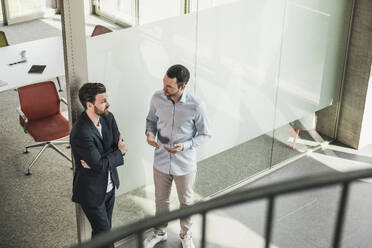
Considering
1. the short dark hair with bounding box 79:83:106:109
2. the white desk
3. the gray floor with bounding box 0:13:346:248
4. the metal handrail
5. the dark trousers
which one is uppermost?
the metal handrail

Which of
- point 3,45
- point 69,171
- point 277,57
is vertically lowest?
point 69,171

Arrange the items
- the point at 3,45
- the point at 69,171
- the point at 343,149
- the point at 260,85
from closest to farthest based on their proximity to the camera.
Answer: the point at 260,85, the point at 69,171, the point at 343,149, the point at 3,45

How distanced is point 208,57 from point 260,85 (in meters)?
0.77

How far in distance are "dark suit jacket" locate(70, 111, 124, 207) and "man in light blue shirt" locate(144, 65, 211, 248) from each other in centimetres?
31

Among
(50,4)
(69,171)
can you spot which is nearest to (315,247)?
(69,171)

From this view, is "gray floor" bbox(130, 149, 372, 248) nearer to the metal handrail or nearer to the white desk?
the white desk

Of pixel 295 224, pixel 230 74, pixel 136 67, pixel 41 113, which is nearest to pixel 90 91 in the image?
pixel 136 67

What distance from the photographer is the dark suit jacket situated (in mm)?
3529

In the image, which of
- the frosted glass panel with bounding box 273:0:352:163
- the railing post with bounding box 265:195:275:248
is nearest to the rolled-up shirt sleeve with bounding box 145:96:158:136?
the frosted glass panel with bounding box 273:0:352:163

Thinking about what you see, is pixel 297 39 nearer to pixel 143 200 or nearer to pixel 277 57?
pixel 277 57

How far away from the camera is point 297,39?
202 inches

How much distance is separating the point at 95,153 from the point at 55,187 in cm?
189

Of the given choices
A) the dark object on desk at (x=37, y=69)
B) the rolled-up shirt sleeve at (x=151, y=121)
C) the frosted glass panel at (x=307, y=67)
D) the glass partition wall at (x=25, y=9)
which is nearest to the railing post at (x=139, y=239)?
the rolled-up shirt sleeve at (x=151, y=121)

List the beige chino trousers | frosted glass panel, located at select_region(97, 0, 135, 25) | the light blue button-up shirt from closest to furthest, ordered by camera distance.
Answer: frosted glass panel, located at select_region(97, 0, 135, 25) → the light blue button-up shirt → the beige chino trousers
